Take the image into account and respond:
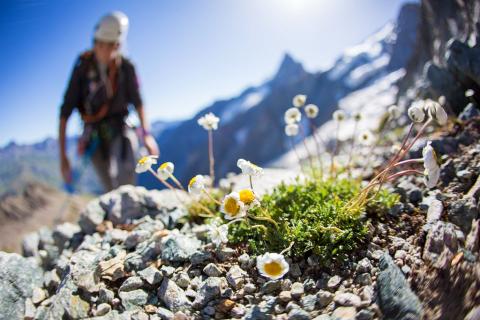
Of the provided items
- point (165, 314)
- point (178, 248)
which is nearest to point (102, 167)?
point (178, 248)

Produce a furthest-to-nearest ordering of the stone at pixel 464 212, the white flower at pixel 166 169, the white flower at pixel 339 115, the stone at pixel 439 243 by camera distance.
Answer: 1. the white flower at pixel 339 115
2. the white flower at pixel 166 169
3. the stone at pixel 464 212
4. the stone at pixel 439 243

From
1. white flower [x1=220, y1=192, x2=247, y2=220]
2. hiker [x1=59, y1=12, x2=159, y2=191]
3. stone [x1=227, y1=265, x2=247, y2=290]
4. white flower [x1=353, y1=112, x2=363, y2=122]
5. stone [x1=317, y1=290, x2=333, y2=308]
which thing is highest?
hiker [x1=59, y1=12, x2=159, y2=191]

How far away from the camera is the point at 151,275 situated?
3461mm

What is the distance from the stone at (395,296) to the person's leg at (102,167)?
5.97 m

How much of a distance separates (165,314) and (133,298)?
1.59 ft

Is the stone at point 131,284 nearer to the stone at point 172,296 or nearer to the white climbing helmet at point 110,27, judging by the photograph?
the stone at point 172,296

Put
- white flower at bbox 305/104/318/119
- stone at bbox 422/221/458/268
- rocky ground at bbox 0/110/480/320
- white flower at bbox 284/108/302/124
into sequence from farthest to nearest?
white flower at bbox 305/104/318/119 → white flower at bbox 284/108/302/124 → stone at bbox 422/221/458/268 → rocky ground at bbox 0/110/480/320

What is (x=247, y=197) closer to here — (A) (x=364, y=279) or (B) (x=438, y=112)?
(A) (x=364, y=279)

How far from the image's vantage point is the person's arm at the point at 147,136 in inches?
235

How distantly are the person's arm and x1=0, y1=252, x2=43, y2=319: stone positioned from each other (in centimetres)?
230

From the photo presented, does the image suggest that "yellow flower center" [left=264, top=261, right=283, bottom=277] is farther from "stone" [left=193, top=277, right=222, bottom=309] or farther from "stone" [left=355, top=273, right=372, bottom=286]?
"stone" [left=355, top=273, right=372, bottom=286]

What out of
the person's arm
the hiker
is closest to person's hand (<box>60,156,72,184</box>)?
the hiker

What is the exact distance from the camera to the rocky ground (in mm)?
2648

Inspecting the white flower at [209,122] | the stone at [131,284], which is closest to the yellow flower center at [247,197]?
the stone at [131,284]
